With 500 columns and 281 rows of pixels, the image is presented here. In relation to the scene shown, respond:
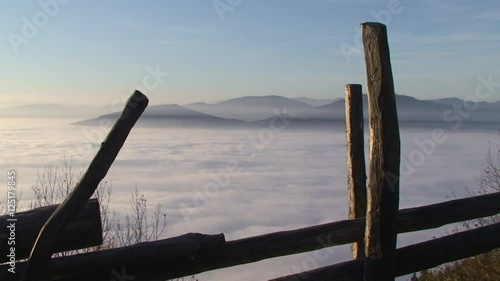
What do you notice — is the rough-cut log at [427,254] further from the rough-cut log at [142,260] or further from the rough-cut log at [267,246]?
the rough-cut log at [142,260]

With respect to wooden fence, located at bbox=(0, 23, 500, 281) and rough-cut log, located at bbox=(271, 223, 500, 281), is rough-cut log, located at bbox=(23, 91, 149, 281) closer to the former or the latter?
wooden fence, located at bbox=(0, 23, 500, 281)

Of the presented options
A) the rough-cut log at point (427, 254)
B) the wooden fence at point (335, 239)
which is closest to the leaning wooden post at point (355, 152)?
the wooden fence at point (335, 239)

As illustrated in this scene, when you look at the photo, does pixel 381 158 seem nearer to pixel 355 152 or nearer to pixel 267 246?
pixel 267 246

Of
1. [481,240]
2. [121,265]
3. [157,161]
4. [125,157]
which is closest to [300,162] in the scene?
[157,161]

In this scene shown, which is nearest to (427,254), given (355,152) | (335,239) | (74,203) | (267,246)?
(335,239)

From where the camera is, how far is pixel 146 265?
3953 mm

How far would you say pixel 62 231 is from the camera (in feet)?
11.4

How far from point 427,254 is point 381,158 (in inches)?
40.6

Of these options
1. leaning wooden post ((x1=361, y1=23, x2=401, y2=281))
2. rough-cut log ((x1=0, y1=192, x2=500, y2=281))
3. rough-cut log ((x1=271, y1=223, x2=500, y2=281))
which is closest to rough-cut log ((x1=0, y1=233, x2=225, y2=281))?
rough-cut log ((x1=0, y1=192, x2=500, y2=281))

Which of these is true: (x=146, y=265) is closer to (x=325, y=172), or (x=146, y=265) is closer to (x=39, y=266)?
(x=39, y=266)

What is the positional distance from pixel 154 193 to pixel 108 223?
6.19 metres

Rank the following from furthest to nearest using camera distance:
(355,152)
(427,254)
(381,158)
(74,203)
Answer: (355,152), (427,254), (381,158), (74,203)

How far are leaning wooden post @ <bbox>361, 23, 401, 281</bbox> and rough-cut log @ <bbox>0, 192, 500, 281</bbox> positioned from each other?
35cm

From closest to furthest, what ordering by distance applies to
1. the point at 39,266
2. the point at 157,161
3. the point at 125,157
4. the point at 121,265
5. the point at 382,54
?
the point at 39,266 < the point at 121,265 < the point at 382,54 < the point at 157,161 < the point at 125,157
